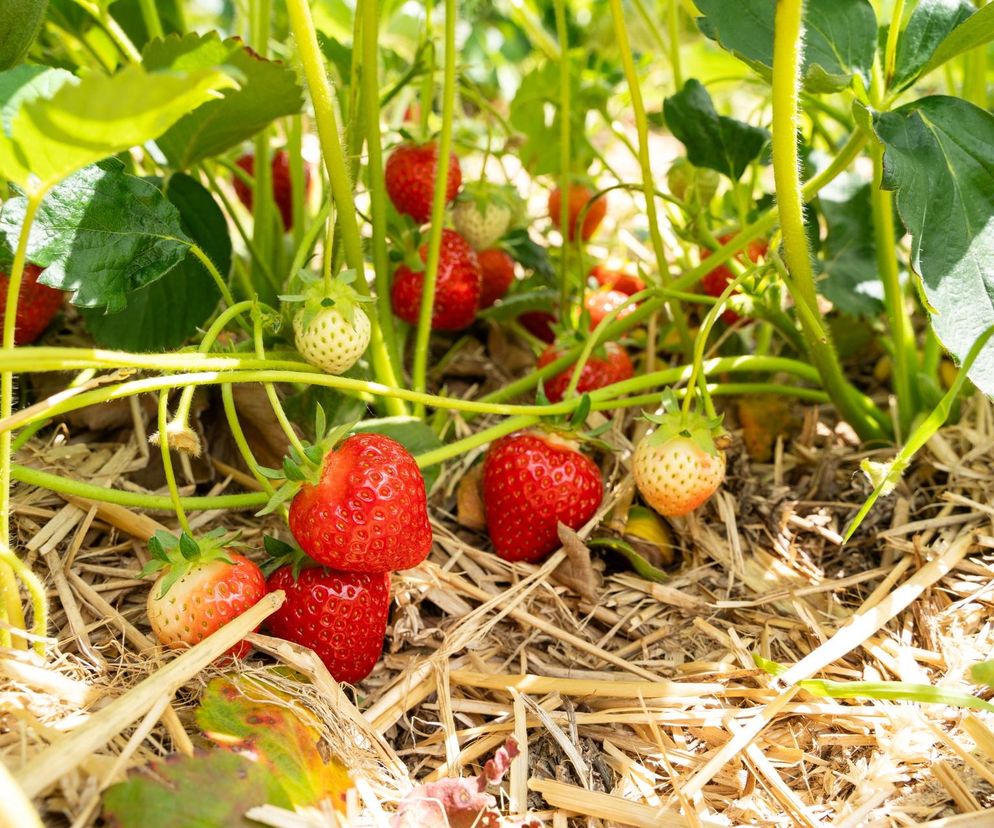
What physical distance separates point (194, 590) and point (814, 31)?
852 mm

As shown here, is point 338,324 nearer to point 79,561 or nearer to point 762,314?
point 79,561

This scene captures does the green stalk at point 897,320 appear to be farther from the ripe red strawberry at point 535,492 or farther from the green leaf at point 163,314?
the green leaf at point 163,314

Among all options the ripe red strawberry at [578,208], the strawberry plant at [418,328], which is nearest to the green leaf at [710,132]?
the strawberry plant at [418,328]

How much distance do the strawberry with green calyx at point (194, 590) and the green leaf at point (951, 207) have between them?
0.70 meters

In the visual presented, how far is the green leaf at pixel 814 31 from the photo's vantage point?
96 centimetres

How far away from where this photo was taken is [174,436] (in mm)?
840

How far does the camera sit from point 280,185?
1.56 meters

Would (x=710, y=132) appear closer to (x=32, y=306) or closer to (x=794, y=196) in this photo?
(x=794, y=196)

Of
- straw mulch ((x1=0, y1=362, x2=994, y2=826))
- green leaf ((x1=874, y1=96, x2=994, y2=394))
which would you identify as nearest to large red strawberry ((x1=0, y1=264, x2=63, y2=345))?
straw mulch ((x1=0, y1=362, x2=994, y2=826))

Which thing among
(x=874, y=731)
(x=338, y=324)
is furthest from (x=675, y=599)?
(x=338, y=324)

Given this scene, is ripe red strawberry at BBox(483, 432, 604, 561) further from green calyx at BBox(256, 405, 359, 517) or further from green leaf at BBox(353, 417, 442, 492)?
green calyx at BBox(256, 405, 359, 517)

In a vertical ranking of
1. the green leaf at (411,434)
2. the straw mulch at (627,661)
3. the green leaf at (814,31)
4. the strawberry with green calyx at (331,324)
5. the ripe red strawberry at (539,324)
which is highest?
the green leaf at (814,31)

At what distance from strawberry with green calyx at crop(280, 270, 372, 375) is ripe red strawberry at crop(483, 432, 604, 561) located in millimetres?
232

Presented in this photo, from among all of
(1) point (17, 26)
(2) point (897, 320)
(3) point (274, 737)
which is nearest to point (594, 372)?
(2) point (897, 320)
